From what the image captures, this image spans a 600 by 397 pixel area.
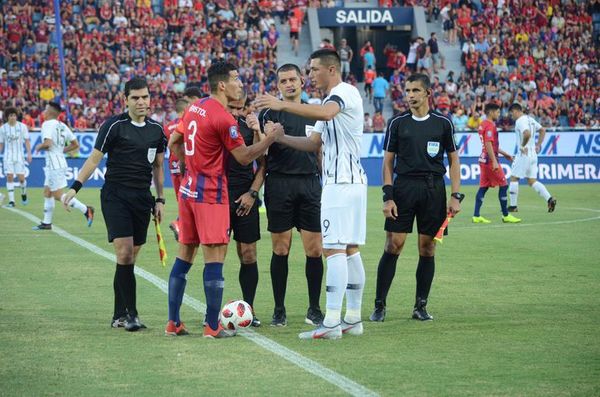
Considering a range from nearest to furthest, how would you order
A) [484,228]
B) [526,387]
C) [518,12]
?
[526,387]
[484,228]
[518,12]

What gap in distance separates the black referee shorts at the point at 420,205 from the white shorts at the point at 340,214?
1206 mm

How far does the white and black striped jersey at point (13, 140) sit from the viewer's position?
24.9 meters

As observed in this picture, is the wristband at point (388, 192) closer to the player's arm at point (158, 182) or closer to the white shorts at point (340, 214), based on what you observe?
the white shorts at point (340, 214)

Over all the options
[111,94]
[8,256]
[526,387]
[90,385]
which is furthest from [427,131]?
[111,94]

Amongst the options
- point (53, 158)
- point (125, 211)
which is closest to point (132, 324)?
point (125, 211)

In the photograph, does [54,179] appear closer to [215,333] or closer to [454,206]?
[454,206]

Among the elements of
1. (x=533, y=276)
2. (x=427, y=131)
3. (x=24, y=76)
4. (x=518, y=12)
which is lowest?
(x=533, y=276)

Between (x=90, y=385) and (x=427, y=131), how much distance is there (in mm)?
4396

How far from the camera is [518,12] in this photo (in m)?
44.2

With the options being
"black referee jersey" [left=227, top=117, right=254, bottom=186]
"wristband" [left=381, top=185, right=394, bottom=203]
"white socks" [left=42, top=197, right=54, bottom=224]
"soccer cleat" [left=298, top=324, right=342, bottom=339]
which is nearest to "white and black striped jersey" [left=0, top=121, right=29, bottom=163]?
"white socks" [left=42, top=197, right=54, bottom=224]

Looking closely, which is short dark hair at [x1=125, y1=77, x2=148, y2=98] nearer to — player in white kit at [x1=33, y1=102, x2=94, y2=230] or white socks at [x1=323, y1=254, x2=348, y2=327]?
white socks at [x1=323, y1=254, x2=348, y2=327]

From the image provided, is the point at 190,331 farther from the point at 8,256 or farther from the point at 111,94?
the point at 111,94

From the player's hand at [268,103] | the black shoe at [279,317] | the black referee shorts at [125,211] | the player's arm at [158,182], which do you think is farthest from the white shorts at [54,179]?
the player's hand at [268,103]

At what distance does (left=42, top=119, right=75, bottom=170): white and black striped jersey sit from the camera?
63.2 ft
